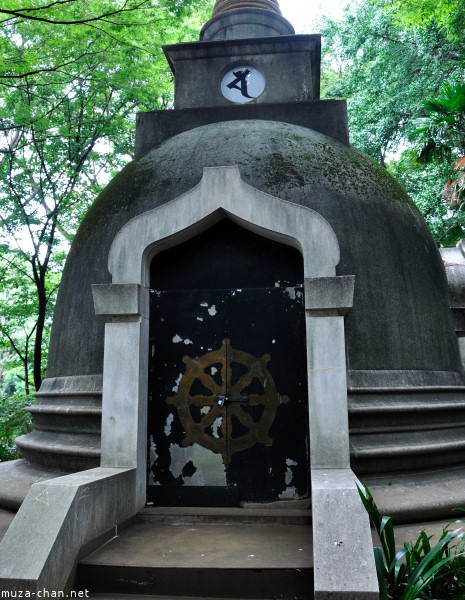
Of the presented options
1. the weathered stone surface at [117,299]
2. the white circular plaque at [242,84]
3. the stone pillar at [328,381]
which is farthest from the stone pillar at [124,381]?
the white circular plaque at [242,84]

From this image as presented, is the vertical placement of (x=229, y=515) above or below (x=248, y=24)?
below

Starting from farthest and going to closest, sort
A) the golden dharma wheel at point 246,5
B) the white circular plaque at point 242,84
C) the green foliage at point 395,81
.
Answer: the green foliage at point 395,81 → the golden dharma wheel at point 246,5 → the white circular plaque at point 242,84

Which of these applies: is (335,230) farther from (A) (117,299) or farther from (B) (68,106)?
(B) (68,106)

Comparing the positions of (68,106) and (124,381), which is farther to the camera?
(68,106)

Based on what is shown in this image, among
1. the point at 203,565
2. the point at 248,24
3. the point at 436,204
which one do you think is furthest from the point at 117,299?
the point at 436,204

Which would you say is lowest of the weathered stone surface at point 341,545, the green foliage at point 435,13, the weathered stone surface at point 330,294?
the weathered stone surface at point 341,545

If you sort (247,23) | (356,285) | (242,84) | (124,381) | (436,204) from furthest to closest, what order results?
(436,204)
(247,23)
(242,84)
(356,285)
(124,381)

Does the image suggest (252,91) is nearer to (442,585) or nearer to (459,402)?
(459,402)

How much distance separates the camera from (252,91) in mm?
9258

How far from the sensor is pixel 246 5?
423 inches

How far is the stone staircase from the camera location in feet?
12.3

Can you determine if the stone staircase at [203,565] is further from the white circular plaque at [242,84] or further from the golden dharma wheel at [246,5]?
the golden dharma wheel at [246,5]

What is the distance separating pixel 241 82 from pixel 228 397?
6299 millimetres

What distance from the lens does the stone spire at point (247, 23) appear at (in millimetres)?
10570
